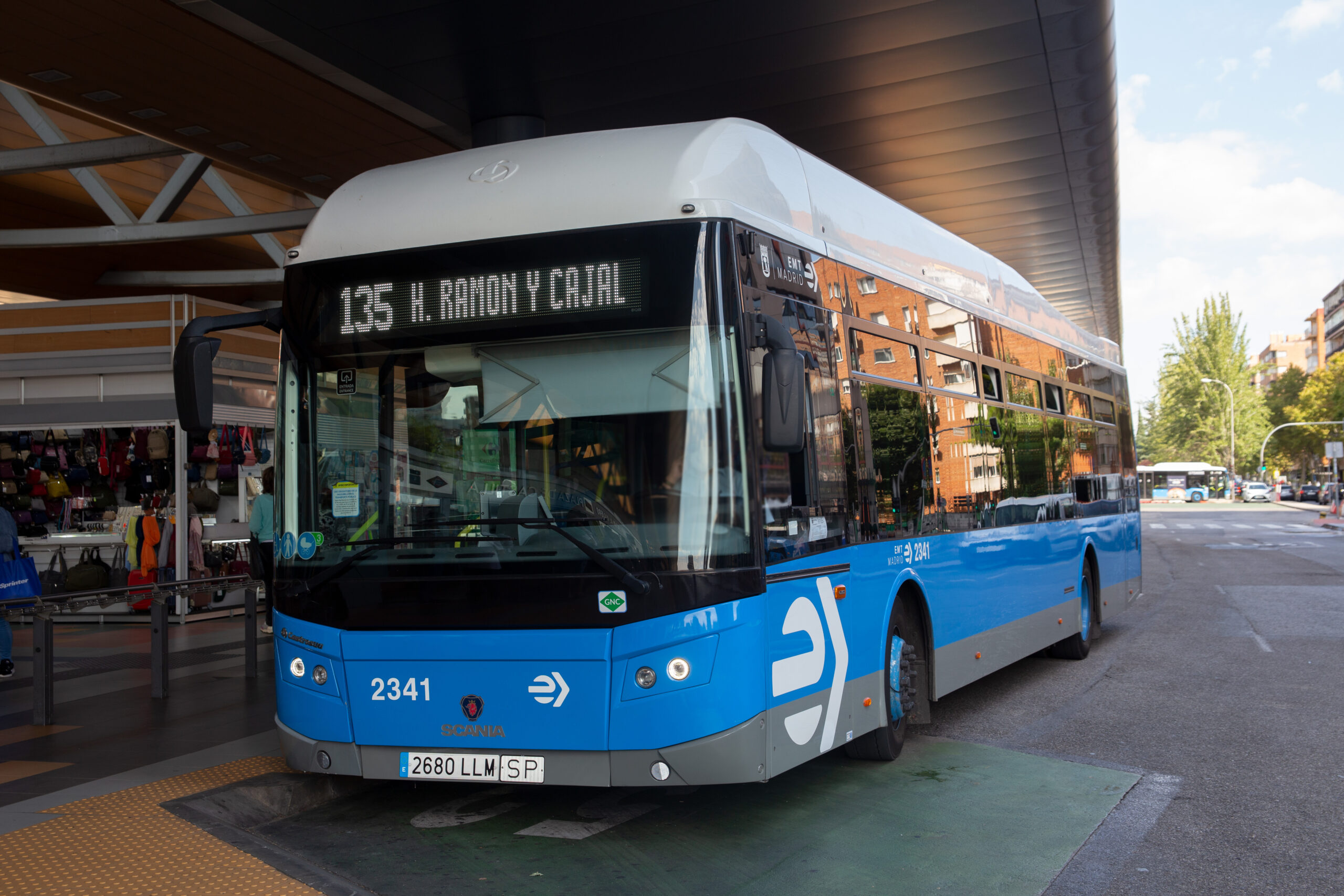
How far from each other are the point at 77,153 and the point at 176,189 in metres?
1.93

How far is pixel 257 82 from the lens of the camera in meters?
11.2

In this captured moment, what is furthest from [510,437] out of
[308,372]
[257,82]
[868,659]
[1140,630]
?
[1140,630]

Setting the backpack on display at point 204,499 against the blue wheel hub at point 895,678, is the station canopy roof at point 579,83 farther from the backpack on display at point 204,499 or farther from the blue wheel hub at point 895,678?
the blue wheel hub at point 895,678

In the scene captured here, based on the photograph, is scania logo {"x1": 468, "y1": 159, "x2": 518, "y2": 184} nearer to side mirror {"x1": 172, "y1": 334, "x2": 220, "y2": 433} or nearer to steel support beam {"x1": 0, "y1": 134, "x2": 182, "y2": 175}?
side mirror {"x1": 172, "y1": 334, "x2": 220, "y2": 433}

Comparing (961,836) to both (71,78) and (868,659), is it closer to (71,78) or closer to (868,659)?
(868,659)

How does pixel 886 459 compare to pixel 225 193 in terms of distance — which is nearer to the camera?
pixel 886 459

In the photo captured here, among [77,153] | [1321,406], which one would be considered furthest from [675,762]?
[1321,406]

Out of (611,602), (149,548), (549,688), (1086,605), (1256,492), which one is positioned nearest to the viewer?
(611,602)

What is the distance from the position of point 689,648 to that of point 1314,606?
44.9ft

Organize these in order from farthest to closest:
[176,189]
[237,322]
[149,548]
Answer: [176,189] → [149,548] → [237,322]

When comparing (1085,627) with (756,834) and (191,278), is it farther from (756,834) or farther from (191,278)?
(191,278)

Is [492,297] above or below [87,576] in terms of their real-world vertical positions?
above

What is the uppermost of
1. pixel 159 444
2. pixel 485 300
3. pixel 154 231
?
pixel 154 231

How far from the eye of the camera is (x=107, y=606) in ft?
29.4
